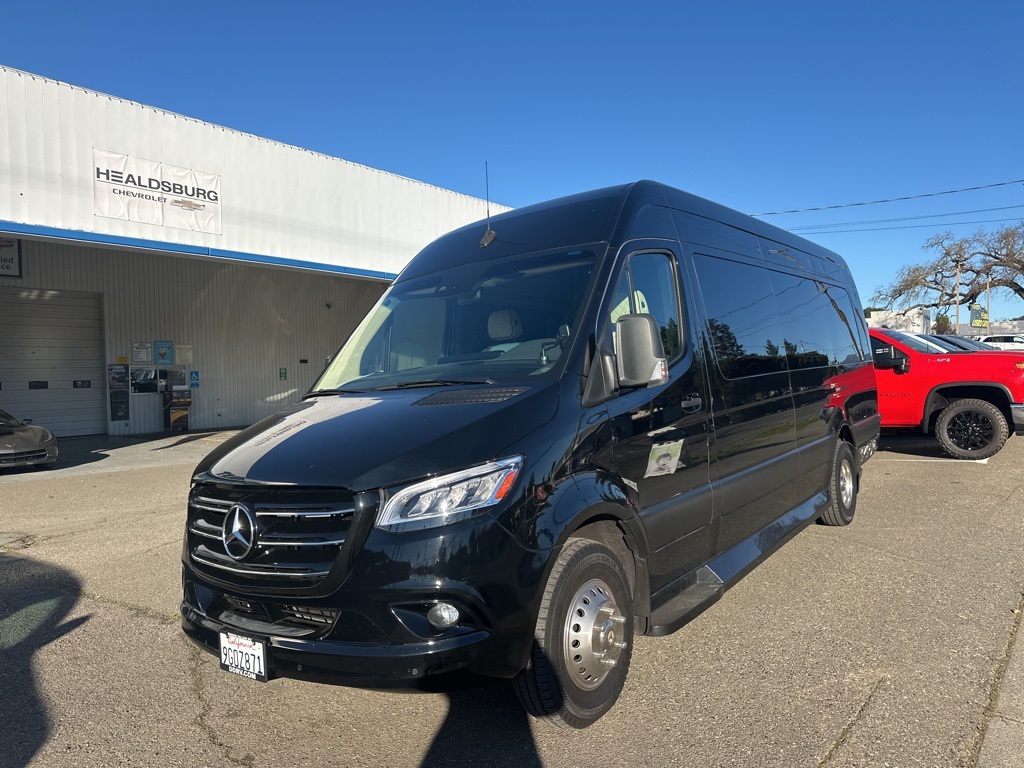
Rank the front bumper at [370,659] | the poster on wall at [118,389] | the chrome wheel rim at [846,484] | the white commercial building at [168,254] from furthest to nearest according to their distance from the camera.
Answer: the poster on wall at [118,389]
the white commercial building at [168,254]
the chrome wheel rim at [846,484]
the front bumper at [370,659]

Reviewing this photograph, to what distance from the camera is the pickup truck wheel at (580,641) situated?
278cm

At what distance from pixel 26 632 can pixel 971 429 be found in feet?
36.0

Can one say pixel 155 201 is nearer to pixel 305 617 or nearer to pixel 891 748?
pixel 305 617

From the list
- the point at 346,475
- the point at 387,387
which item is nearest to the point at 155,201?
the point at 387,387

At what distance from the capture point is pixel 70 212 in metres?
12.1

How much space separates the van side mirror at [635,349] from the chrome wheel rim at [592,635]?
0.92 meters

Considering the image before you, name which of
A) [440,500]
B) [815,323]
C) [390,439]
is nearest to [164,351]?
[815,323]

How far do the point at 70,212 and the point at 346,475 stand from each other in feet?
39.9

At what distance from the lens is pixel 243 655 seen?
2795 mm

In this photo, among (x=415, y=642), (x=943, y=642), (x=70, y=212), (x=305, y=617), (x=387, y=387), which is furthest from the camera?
(x=70, y=212)

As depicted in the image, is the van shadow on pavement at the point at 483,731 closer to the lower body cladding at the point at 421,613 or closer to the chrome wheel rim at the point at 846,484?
the lower body cladding at the point at 421,613

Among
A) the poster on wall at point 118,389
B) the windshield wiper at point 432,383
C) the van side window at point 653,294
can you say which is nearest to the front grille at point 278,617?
the windshield wiper at point 432,383

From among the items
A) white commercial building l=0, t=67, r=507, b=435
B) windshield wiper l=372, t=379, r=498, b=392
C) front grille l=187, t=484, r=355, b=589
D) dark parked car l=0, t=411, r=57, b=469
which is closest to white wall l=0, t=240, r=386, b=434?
white commercial building l=0, t=67, r=507, b=435

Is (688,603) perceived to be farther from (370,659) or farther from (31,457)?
(31,457)
